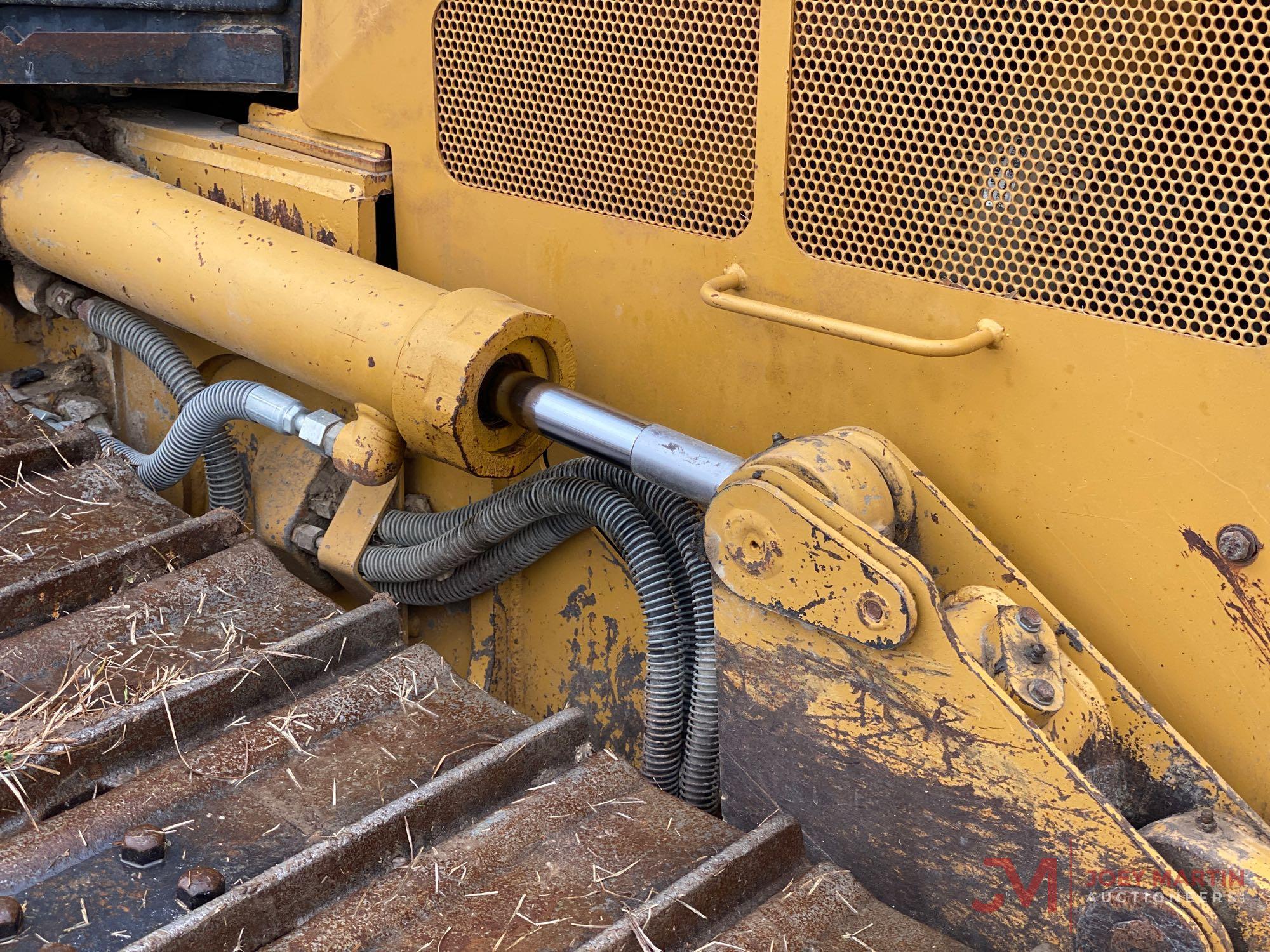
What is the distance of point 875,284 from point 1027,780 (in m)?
0.76

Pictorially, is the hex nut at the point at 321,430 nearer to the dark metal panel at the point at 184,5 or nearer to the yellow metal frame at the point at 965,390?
the yellow metal frame at the point at 965,390

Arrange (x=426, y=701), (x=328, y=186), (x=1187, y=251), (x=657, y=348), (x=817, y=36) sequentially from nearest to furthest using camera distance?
(x=1187, y=251) → (x=817, y=36) → (x=426, y=701) → (x=657, y=348) → (x=328, y=186)

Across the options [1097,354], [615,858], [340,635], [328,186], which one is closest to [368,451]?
[340,635]

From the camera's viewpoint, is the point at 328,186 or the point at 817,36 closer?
the point at 817,36

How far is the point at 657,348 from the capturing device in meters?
2.36

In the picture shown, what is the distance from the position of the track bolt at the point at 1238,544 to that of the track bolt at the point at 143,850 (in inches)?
57.6

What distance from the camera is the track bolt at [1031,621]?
70.8 inches

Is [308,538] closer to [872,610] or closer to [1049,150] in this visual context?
[872,610]

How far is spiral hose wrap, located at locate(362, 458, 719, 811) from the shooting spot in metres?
2.29

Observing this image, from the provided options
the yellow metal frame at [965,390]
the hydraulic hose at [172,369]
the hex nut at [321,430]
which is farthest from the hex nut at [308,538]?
the yellow metal frame at [965,390]

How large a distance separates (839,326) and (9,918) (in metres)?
1.35

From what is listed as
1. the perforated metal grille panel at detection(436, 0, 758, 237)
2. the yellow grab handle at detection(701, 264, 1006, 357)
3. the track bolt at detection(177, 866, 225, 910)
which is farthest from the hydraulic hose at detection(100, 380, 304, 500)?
the track bolt at detection(177, 866, 225, 910)

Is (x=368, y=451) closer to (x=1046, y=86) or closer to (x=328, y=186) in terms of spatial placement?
(x=328, y=186)

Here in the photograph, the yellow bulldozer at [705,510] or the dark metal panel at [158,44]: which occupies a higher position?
the dark metal panel at [158,44]
